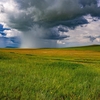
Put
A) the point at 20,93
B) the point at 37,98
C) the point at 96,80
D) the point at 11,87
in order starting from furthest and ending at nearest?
the point at 96,80
the point at 11,87
the point at 20,93
the point at 37,98

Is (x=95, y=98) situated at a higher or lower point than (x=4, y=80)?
lower

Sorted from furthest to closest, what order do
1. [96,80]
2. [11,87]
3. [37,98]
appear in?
[96,80] < [11,87] < [37,98]

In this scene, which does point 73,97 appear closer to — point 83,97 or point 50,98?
point 83,97

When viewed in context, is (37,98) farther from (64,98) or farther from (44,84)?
(44,84)

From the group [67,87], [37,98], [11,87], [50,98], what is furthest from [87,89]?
[11,87]

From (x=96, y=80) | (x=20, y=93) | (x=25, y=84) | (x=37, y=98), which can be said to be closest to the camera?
(x=37, y=98)

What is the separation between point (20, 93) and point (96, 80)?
549cm

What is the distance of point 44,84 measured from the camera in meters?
9.56

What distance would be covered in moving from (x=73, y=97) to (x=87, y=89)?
161cm

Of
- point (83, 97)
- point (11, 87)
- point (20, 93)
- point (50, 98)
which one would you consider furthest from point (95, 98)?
point (11, 87)

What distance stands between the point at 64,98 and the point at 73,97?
422 mm

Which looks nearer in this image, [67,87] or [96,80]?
[67,87]

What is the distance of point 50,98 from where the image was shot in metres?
7.76

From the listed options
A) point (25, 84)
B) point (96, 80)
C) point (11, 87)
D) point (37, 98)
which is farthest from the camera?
point (96, 80)
